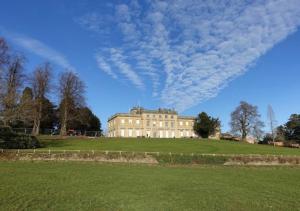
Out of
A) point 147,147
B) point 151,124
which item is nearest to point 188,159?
point 147,147

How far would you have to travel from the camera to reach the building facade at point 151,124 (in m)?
108

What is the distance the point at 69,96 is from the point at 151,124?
152 ft

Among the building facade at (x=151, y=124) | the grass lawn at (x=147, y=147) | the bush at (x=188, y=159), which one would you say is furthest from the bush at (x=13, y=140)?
the building facade at (x=151, y=124)

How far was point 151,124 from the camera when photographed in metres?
111

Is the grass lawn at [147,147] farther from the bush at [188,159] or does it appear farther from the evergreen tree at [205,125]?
the evergreen tree at [205,125]

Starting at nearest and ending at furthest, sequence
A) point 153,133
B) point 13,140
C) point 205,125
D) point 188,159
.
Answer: point 188,159 → point 13,140 → point 205,125 → point 153,133

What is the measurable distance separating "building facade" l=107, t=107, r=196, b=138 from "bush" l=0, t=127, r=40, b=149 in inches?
2453

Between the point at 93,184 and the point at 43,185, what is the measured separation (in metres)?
2.46

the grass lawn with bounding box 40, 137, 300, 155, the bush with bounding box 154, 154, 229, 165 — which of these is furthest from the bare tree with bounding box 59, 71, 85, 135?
the bush with bounding box 154, 154, 229, 165

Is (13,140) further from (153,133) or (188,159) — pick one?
(153,133)

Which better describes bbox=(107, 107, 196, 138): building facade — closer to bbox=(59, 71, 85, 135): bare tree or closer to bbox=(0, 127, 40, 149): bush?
bbox=(59, 71, 85, 135): bare tree

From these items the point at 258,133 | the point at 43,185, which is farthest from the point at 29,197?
the point at 258,133

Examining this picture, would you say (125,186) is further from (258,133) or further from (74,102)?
(258,133)

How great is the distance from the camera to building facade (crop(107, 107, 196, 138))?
108062 mm
